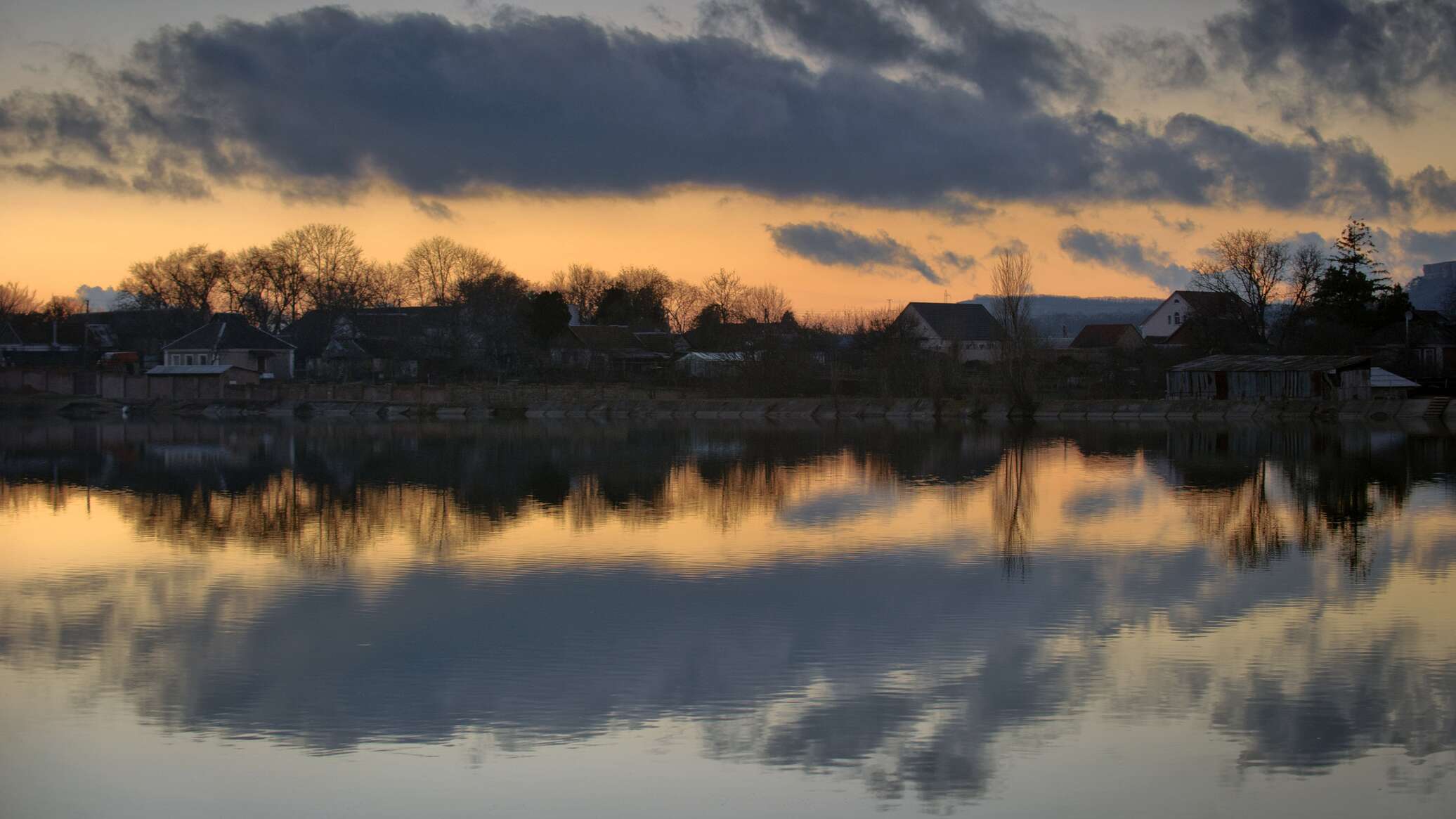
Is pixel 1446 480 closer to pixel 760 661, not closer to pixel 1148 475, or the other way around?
pixel 1148 475

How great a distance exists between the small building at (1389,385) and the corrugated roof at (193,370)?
56.2 metres

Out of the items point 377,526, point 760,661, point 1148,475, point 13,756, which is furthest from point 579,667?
point 1148,475

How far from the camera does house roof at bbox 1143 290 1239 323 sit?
74.4m

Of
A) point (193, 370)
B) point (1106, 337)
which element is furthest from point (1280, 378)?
point (193, 370)

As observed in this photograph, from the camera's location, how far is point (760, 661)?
10656mm

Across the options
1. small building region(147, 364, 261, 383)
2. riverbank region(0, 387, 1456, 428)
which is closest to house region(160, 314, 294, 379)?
small building region(147, 364, 261, 383)

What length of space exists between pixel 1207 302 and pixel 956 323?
17.8 metres

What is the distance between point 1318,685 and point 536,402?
58.0 meters

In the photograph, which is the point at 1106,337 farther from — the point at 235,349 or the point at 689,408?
the point at 235,349

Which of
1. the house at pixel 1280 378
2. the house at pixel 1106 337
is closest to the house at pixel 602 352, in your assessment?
the house at pixel 1106 337

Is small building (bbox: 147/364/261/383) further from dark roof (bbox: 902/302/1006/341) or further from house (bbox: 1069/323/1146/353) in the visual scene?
house (bbox: 1069/323/1146/353)

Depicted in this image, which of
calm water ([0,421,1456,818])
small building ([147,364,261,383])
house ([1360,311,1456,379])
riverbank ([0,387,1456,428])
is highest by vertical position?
house ([1360,311,1456,379])

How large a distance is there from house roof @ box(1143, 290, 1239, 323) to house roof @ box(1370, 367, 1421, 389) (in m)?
14.3

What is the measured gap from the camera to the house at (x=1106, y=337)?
300 ft
